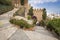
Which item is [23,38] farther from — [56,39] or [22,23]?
[22,23]

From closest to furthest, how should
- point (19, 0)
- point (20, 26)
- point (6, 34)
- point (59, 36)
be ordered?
point (6, 34)
point (59, 36)
point (20, 26)
point (19, 0)

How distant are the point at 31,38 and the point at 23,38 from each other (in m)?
0.38

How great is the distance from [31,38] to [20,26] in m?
2.66

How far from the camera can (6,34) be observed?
327 inches

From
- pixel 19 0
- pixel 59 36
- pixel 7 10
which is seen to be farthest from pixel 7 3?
pixel 59 36

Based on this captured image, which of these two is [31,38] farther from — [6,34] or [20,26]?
[20,26]

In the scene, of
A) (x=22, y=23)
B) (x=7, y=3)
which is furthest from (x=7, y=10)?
(x=22, y=23)

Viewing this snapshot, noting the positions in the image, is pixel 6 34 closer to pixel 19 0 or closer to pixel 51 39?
pixel 51 39

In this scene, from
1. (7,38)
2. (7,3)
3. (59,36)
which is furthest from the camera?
(7,3)

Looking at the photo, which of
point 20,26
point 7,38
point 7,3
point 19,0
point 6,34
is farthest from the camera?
point 19,0

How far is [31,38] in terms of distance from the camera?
8.02 m

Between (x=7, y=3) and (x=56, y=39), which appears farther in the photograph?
(x=7, y=3)

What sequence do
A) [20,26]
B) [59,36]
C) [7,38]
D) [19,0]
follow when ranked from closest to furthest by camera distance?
1. [7,38]
2. [59,36]
3. [20,26]
4. [19,0]

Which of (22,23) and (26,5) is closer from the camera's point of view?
(22,23)
